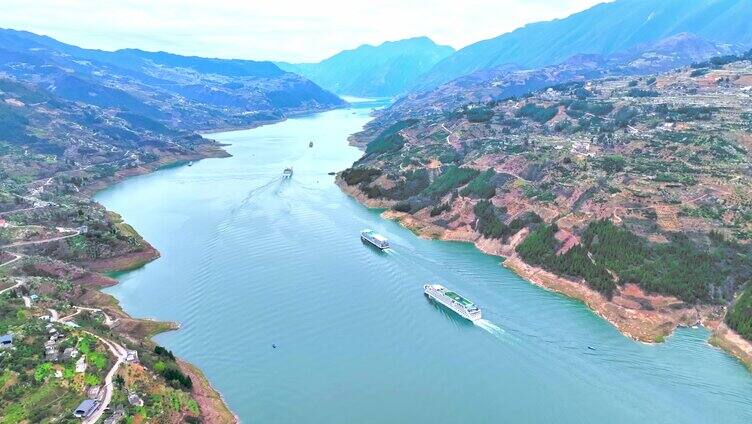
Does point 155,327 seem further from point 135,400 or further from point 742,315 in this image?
point 742,315

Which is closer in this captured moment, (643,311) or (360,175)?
(643,311)

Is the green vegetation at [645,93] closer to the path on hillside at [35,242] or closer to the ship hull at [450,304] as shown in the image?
the ship hull at [450,304]

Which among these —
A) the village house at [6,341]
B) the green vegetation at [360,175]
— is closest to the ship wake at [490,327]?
the village house at [6,341]

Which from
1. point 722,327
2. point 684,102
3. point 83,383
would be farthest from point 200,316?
point 684,102

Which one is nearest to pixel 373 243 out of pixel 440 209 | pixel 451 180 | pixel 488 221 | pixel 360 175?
pixel 488 221

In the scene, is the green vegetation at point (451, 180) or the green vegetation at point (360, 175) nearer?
the green vegetation at point (451, 180)

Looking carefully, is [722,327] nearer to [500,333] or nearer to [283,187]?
[500,333]
